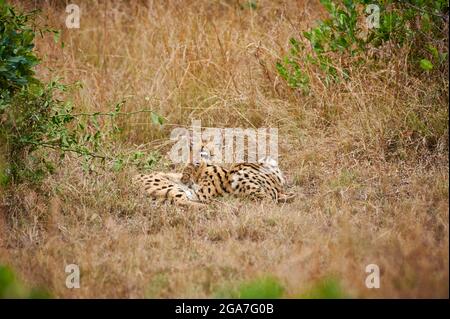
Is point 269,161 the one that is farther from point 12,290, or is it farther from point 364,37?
point 12,290

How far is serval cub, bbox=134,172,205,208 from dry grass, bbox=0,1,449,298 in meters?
0.15

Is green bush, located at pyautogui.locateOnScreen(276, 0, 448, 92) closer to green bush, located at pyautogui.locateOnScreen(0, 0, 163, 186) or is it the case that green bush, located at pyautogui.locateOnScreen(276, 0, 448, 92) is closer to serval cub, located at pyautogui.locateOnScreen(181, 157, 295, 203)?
serval cub, located at pyautogui.locateOnScreen(181, 157, 295, 203)

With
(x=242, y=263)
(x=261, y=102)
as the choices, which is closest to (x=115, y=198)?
(x=242, y=263)

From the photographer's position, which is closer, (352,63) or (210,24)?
(352,63)

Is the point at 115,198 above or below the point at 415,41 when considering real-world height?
below

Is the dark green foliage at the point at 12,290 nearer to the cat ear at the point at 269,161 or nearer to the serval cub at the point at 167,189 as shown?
the serval cub at the point at 167,189

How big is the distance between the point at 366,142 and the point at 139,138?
2.34 m

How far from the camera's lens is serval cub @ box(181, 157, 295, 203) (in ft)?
18.2

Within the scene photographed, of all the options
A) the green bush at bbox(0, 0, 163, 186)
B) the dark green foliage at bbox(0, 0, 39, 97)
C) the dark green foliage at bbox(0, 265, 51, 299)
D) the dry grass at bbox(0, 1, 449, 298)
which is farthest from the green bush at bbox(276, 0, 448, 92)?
the dark green foliage at bbox(0, 265, 51, 299)

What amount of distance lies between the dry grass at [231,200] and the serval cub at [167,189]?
15 centimetres

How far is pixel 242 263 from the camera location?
4191 millimetres

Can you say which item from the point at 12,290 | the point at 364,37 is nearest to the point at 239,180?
the point at 364,37

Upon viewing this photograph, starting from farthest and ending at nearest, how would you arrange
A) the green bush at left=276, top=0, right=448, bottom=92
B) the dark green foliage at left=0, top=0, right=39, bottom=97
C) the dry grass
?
the green bush at left=276, top=0, right=448, bottom=92, the dark green foliage at left=0, top=0, right=39, bottom=97, the dry grass
